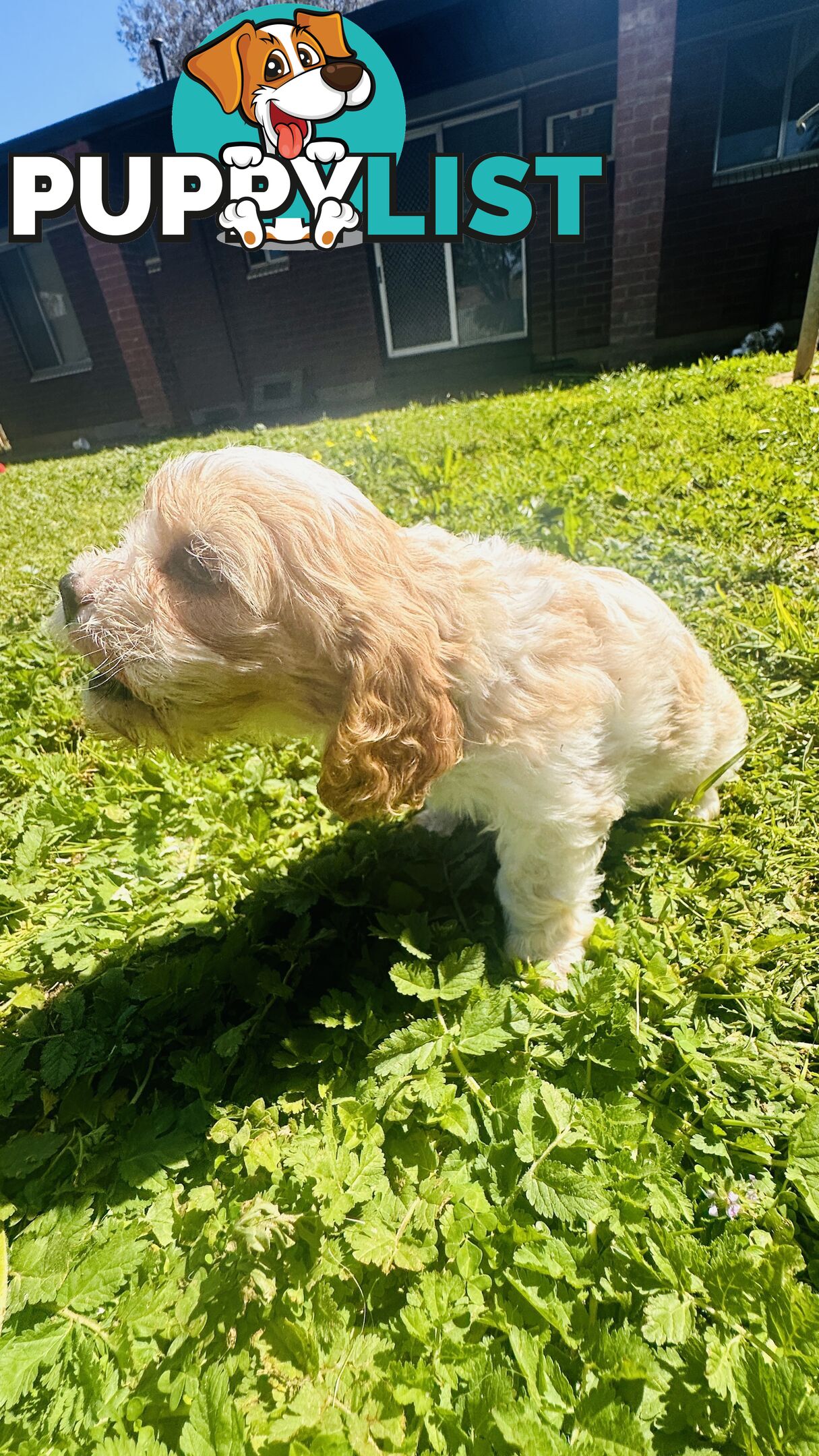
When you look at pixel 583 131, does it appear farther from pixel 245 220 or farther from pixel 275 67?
pixel 245 220

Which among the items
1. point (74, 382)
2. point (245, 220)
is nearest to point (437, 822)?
point (245, 220)

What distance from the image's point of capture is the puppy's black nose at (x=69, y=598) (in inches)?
75.2

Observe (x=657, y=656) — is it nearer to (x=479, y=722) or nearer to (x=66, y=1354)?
(x=479, y=722)

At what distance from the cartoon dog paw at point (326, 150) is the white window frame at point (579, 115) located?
341 cm

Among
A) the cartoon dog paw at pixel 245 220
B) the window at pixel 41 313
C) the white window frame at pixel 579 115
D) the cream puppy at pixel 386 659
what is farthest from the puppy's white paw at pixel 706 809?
the window at pixel 41 313

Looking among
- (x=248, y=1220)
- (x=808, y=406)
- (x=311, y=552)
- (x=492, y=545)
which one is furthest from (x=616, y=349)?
(x=248, y=1220)

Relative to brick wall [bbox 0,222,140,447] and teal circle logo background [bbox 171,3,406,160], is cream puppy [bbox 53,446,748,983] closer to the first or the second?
teal circle logo background [bbox 171,3,406,160]

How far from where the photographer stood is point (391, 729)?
1.95 m

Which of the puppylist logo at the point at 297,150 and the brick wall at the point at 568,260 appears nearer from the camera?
the puppylist logo at the point at 297,150

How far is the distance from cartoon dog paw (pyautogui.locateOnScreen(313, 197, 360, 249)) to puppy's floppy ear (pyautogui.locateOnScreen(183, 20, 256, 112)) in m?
2.00

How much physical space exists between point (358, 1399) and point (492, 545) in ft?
7.74

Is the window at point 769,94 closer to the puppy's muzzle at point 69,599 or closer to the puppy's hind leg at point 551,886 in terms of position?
the puppy's hind leg at point 551,886

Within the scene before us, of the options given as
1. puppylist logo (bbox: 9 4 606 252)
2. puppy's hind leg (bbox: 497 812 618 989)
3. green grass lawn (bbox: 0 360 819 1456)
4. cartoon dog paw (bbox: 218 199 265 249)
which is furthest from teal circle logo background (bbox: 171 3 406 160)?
puppy's hind leg (bbox: 497 812 618 989)

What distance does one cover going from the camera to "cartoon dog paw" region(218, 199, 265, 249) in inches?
518
